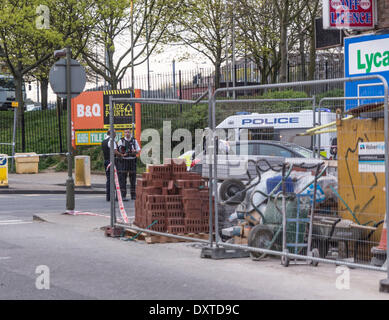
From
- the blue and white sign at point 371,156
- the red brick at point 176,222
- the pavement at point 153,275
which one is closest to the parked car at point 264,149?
the blue and white sign at point 371,156

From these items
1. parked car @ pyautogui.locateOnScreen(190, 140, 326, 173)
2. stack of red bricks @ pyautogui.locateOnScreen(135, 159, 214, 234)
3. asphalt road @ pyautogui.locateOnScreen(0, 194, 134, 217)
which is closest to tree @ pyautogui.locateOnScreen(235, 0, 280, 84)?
asphalt road @ pyautogui.locateOnScreen(0, 194, 134, 217)

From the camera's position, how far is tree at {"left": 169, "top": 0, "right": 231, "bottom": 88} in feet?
145

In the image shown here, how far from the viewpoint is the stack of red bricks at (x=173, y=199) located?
11.1m

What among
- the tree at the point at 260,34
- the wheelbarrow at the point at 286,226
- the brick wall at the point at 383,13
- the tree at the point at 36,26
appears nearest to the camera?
the wheelbarrow at the point at 286,226

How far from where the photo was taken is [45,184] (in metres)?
25.8

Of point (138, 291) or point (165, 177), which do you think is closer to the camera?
point (138, 291)

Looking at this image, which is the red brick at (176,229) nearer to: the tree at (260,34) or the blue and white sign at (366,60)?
the blue and white sign at (366,60)

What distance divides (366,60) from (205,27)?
32.5m

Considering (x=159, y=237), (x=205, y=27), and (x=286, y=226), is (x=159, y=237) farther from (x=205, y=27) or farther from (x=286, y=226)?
(x=205, y=27)

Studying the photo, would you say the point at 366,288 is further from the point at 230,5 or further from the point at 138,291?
the point at 230,5

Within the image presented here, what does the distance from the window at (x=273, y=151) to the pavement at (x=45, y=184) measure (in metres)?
13.9

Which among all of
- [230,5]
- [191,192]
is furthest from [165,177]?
[230,5]

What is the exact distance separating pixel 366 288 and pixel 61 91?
8.73 metres

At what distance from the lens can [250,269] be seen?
8992 mm
